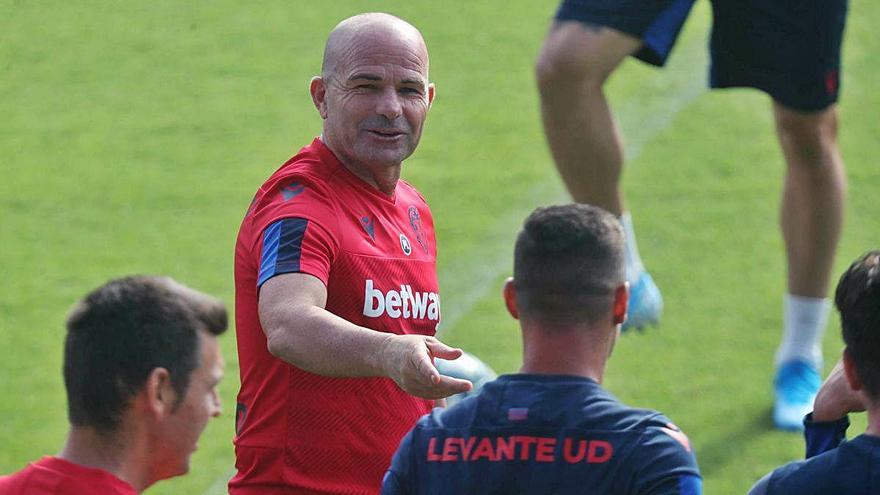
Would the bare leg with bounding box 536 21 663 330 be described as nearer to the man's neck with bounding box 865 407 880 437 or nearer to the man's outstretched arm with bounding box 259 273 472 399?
the man's outstretched arm with bounding box 259 273 472 399

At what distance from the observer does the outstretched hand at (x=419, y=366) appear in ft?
9.78

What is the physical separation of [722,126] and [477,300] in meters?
2.18

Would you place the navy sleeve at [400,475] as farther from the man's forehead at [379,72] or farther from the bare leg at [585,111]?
the bare leg at [585,111]

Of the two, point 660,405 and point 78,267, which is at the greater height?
point 78,267

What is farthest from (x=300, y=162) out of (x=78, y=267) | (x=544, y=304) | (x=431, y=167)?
(x=431, y=167)

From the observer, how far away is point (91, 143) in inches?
319

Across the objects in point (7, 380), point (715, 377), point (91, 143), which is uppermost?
point (91, 143)

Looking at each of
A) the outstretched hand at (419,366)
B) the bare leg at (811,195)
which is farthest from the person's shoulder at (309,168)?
the bare leg at (811,195)

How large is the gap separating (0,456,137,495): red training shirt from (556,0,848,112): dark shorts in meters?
3.19

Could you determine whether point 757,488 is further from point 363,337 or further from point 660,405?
point 660,405

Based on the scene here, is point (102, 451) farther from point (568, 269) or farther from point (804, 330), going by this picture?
point (804, 330)

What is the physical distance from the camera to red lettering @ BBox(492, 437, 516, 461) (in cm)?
287

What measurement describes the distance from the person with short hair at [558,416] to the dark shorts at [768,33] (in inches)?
103

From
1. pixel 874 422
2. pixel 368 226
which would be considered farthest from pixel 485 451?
pixel 368 226
